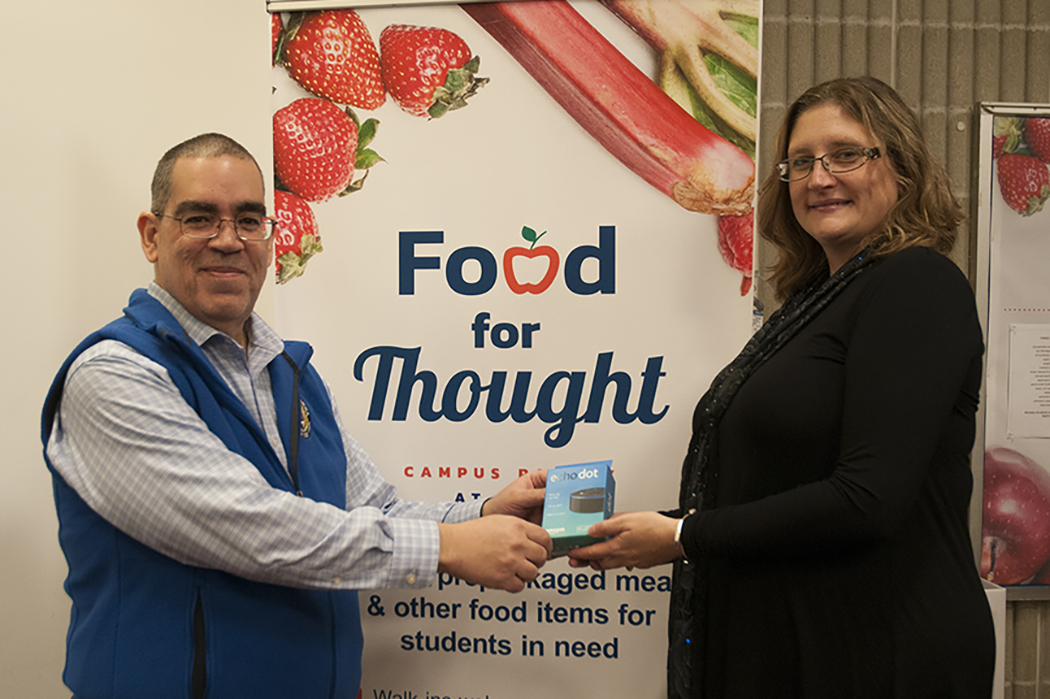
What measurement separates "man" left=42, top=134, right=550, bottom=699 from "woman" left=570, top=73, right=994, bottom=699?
1.31 feet

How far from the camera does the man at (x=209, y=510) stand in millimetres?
1213

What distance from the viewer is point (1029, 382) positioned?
7.91 ft

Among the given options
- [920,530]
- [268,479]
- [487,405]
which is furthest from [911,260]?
[268,479]

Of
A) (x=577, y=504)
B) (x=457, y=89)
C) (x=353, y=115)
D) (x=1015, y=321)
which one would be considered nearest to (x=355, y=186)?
(x=353, y=115)

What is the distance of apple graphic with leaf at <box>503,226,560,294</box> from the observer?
173 cm

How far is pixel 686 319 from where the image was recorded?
1.71 meters

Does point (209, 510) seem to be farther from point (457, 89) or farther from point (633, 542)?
point (457, 89)

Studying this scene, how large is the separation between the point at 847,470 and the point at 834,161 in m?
0.61

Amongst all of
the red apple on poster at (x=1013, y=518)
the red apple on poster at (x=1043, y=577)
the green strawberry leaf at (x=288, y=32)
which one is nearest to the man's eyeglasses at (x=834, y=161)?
the green strawberry leaf at (x=288, y=32)

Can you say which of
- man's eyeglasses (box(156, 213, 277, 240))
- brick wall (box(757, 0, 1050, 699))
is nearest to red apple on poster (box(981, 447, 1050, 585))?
brick wall (box(757, 0, 1050, 699))

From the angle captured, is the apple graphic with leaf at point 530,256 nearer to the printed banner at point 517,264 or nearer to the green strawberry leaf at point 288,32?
the printed banner at point 517,264

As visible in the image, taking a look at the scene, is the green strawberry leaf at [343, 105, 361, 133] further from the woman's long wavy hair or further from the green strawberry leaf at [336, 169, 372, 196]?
the woman's long wavy hair

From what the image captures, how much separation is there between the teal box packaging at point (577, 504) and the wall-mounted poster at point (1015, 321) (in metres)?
1.76

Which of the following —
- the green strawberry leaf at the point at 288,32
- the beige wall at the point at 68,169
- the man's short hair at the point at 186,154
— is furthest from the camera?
the beige wall at the point at 68,169
